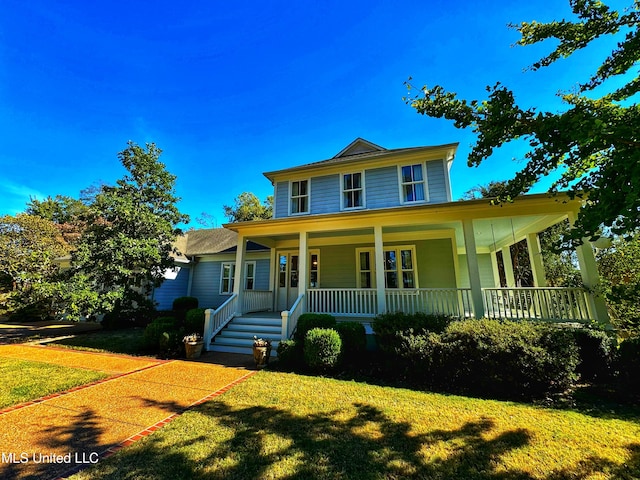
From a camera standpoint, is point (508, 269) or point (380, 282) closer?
point (380, 282)

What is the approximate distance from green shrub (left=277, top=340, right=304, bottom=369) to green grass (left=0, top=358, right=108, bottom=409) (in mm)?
4180

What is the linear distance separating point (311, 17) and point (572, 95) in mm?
7718

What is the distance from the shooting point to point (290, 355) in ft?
23.7

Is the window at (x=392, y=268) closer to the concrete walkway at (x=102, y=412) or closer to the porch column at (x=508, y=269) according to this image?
the porch column at (x=508, y=269)

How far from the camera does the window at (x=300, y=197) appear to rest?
12.1 metres

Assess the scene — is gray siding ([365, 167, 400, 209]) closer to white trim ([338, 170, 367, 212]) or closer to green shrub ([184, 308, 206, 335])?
white trim ([338, 170, 367, 212])

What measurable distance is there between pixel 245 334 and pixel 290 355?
2604 millimetres

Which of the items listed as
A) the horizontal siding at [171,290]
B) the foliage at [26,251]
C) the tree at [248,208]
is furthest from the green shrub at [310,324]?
the tree at [248,208]

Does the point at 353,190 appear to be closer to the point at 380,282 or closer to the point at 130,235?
the point at 380,282

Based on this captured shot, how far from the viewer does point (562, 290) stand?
740cm

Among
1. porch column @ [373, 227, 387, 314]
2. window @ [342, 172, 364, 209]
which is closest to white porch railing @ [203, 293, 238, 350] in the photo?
porch column @ [373, 227, 387, 314]

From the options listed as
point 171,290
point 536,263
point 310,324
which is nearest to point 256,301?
point 310,324

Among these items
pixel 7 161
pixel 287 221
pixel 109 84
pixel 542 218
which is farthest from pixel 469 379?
pixel 7 161

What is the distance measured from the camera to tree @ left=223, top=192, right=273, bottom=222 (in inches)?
1227
